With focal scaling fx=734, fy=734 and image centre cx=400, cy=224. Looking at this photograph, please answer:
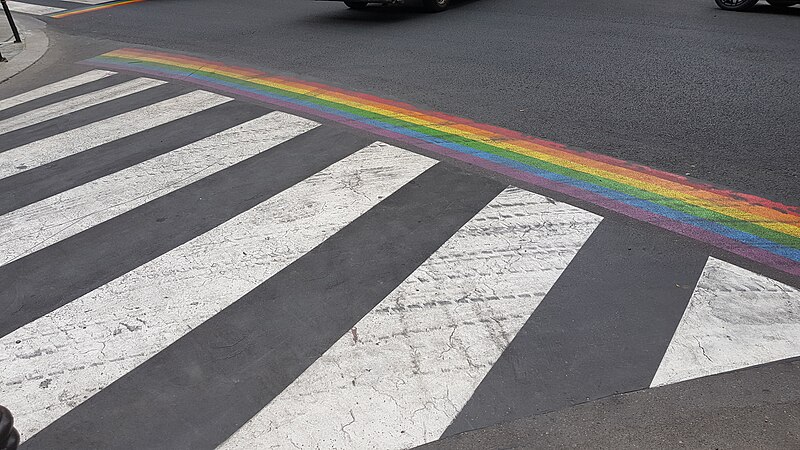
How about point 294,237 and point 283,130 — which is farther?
point 283,130

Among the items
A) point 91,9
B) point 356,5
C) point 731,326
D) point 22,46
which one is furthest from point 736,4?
point 91,9

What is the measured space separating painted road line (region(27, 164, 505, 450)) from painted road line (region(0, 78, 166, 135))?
4.79 metres

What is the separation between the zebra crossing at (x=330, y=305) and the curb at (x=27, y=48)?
5.20 meters

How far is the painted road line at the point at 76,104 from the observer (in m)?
8.11

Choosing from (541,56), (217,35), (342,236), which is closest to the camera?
(342,236)

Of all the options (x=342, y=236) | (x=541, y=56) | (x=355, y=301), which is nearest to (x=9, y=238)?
(x=342, y=236)

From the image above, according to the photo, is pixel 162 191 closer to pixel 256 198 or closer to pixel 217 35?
pixel 256 198

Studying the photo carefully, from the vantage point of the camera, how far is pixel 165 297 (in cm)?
445

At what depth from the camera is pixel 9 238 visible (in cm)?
534

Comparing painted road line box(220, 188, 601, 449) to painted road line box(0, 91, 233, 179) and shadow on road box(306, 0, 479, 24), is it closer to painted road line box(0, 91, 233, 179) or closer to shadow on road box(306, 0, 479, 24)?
painted road line box(0, 91, 233, 179)

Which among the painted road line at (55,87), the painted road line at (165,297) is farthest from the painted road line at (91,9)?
the painted road line at (165,297)

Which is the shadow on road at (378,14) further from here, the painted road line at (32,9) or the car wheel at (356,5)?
the painted road line at (32,9)

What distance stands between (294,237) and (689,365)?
8.81 ft

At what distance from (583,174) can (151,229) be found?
3.40m
